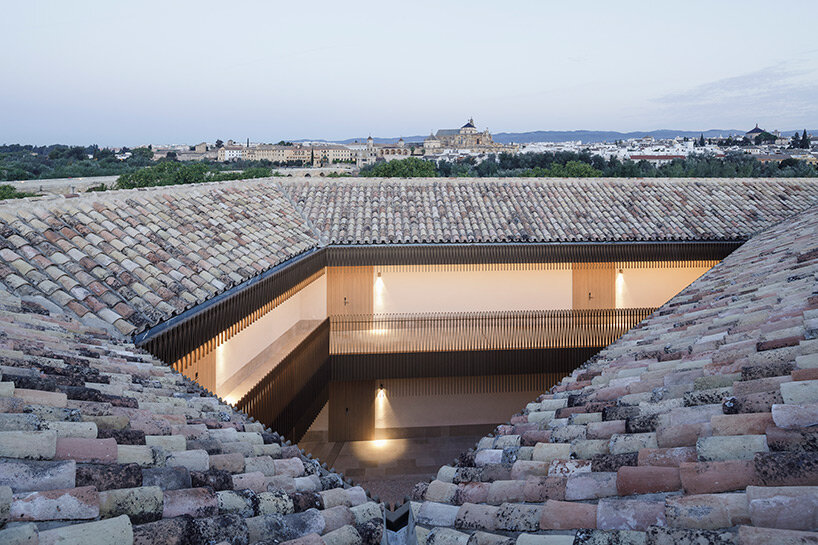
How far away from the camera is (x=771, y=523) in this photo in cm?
212

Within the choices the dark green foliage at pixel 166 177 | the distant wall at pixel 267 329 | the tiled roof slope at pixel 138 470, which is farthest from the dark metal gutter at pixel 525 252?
the dark green foliage at pixel 166 177

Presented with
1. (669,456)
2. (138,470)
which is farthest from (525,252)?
(138,470)

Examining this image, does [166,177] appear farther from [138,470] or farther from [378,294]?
[138,470]

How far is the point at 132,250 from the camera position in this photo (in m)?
7.48

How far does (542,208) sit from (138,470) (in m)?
12.0

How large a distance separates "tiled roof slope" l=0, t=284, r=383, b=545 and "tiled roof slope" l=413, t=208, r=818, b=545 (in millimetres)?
592

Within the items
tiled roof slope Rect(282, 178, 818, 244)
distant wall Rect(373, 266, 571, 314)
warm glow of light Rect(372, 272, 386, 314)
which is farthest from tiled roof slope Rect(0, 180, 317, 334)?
distant wall Rect(373, 266, 571, 314)

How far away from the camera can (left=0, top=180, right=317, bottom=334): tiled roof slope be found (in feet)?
19.5

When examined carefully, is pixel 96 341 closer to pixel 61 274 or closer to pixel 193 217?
pixel 61 274

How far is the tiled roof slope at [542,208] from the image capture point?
12859 millimetres

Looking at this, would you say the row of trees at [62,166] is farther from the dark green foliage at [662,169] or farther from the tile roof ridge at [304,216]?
the tile roof ridge at [304,216]

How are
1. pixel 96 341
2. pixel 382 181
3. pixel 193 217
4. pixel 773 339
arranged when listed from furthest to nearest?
pixel 382 181 → pixel 193 217 → pixel 96 341 → pixel 773 339

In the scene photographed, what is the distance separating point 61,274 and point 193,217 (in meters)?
3.91

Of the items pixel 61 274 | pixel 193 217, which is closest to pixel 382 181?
pixel 193 217
